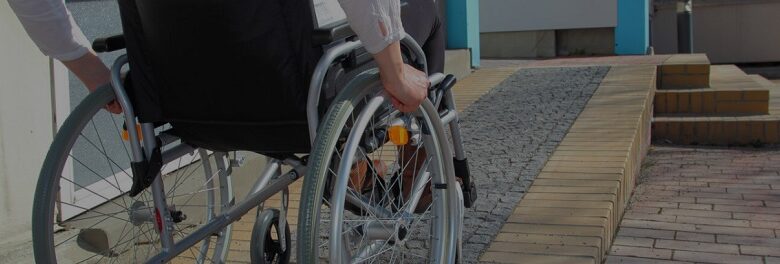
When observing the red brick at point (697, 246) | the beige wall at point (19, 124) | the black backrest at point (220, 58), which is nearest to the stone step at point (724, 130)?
the red brick at point (697, 246)

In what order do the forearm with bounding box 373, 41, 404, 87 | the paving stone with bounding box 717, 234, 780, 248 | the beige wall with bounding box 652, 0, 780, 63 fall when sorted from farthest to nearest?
the beige wall with bounding box 652, 0, 780, 63
the paving stone with bounding box 717, 234, 780, 248
the forearm with bounding box 373, 41, 404, 87

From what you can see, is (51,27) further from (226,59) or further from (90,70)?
(226,59)

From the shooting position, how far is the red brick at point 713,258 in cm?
357

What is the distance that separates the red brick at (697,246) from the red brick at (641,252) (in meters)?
0.09

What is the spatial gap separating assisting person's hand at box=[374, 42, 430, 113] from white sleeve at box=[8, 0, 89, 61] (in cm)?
79

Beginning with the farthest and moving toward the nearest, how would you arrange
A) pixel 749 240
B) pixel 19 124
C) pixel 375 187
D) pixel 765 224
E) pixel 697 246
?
pixel 765 224 → pixel 749 240 → pixel 697 246 → pixel 19 124 → pixel 375 187

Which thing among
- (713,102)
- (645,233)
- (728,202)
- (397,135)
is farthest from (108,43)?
(713,102)

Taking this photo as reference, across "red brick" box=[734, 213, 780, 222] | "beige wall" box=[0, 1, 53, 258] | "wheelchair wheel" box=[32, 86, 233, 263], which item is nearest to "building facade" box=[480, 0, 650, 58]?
"red brick" box=[734, 213, 780, 222]

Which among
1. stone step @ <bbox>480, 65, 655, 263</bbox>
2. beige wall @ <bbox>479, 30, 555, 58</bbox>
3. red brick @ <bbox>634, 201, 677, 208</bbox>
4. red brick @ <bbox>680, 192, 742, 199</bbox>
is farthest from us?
beige wall @ <bbox>479, 30, 555, 58</bbox>

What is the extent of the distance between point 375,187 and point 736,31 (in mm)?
11916

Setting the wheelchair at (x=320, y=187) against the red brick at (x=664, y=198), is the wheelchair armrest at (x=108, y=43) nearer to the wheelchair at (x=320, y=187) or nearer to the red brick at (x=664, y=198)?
the wheelchair at (x=320, y=187)

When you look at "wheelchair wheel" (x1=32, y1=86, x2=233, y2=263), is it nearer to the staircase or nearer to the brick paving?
the brick paving

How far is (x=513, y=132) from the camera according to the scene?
17.0ft

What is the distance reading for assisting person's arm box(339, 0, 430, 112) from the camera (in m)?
1.90
